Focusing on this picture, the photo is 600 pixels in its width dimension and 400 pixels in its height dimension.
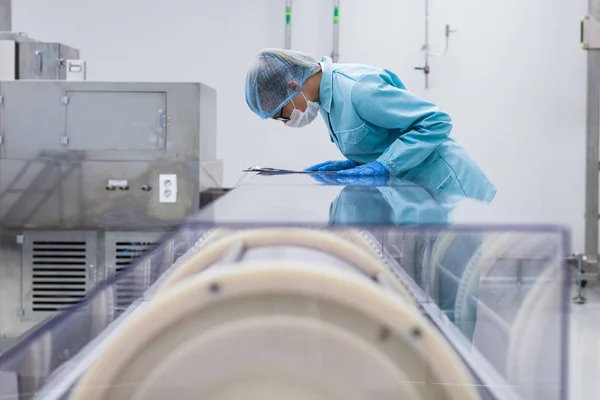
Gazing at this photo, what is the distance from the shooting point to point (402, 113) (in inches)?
79.0

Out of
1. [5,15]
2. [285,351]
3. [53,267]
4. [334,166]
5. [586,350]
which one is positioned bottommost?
[586,350]

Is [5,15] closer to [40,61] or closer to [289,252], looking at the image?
[40,61]

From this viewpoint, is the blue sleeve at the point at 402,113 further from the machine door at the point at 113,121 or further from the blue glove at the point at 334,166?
the machine door at the point at 113,121

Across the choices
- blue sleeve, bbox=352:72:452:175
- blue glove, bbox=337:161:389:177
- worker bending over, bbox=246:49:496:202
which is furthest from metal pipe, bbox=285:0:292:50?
blue glove, bbox=337:161:389:177

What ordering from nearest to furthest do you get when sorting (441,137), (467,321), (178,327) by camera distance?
(178,327)
(467,321)
(441,137)

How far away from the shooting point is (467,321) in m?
0.76

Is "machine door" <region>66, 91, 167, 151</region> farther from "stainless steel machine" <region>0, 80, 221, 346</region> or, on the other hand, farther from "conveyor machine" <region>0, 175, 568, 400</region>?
"conveyor machine" <region>0, 175, 568, 400</region>

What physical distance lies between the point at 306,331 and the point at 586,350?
3.07 metres

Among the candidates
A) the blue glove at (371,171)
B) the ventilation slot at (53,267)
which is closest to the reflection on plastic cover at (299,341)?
the blue glove at (371,171)

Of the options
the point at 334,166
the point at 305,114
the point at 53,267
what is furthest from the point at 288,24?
the point at 305,114

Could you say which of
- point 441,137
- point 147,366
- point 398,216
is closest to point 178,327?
point 147,366

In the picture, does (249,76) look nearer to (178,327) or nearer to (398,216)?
(398,216)

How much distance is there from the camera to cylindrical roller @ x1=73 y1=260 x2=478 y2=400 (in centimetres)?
63

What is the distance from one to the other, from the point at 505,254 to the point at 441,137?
137cm
